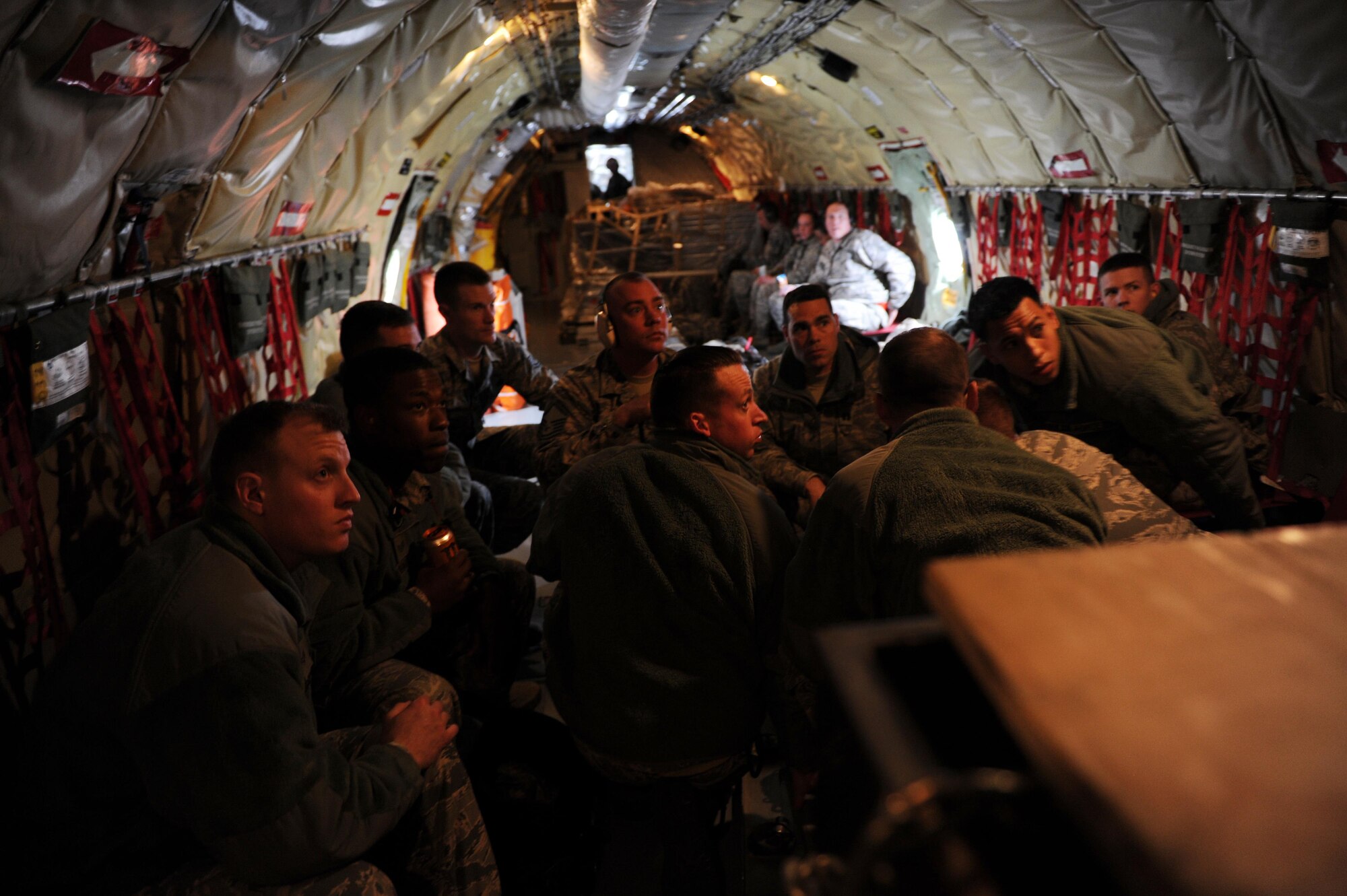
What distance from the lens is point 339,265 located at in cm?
601

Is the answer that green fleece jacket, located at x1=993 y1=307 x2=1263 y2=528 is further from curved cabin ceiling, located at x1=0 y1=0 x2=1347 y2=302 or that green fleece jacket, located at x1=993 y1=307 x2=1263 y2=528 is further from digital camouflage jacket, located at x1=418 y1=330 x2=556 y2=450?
digital camouflage jacket, located at x1=418 y1=330 x2=556 y2=450

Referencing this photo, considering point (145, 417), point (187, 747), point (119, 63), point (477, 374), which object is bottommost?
point (187, 747)

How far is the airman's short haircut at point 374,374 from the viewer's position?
2.91m

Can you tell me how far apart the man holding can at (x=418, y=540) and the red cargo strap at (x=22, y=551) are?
87 cm

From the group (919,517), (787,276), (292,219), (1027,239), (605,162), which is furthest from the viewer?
(605,162)

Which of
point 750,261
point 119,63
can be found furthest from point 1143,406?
point 750,261

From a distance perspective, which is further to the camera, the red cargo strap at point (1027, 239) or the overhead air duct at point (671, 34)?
the red cargo strap at point (1027, 239)

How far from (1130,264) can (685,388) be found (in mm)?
2784

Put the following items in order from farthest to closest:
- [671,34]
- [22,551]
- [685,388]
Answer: [671,34], [685,388], [22,551]

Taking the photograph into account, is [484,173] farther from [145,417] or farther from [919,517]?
[919,517]

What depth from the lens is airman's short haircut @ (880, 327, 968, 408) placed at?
2.17m

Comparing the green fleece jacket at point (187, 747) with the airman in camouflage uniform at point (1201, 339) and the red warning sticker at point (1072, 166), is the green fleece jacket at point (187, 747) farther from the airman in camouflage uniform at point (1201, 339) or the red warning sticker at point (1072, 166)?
the red warning sticker at point (1072, 166)

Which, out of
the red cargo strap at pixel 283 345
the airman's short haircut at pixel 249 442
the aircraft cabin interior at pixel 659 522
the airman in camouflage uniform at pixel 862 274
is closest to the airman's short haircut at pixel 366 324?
the aircraft cabin interior at pixel 659 522

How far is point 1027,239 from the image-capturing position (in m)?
6.48
